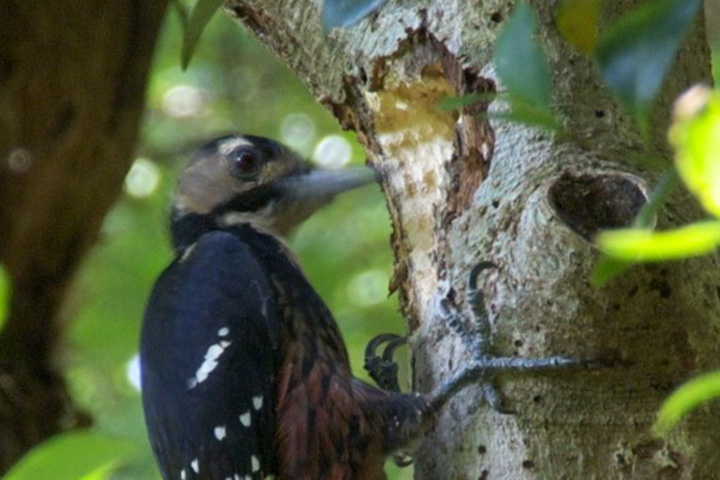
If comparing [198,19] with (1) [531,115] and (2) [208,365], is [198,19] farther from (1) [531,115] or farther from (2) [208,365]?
(2) [208,365]

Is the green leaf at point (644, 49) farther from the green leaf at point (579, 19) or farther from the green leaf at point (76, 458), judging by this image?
the green leaf at point (76, 458)

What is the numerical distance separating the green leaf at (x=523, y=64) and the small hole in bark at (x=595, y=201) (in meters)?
0.76

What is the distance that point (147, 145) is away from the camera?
13.6ft

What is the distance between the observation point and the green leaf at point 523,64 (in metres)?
1.03

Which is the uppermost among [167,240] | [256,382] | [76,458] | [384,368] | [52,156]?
[52,156]

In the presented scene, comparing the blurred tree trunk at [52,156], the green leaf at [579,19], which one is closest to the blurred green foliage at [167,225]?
the blurred tree trunk at [52,156]

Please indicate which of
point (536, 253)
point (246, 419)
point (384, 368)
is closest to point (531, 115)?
point (536, 253)

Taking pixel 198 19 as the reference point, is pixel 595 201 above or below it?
below

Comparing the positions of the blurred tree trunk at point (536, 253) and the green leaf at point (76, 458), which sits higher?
the blurred tree trunk at point (536, 253)

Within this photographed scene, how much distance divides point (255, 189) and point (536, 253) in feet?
3.01

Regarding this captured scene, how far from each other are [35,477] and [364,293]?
8.12ft

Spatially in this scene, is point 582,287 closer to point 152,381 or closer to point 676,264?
point 676,264

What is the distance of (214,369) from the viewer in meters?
2.14

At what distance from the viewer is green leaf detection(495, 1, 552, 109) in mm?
1026
